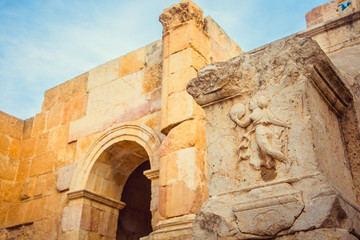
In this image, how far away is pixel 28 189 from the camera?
7281 millimetres

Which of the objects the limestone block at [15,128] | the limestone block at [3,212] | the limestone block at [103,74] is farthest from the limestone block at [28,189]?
the limestone block at [103,74]

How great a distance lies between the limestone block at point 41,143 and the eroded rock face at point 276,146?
17.9ft

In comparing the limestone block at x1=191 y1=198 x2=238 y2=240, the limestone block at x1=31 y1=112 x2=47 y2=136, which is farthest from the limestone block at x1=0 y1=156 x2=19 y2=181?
the limestone block at x1=191 y1=198 x2=238 y2=240

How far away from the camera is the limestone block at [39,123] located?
7774mm

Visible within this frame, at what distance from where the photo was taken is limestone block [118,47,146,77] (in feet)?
22.3

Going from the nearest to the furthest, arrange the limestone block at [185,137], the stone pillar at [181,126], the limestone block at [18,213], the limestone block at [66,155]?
the stone pillar at [181,126]
the limestone block at [185,137]
the limestone block at [66,155]
the limestone block at [18,213]

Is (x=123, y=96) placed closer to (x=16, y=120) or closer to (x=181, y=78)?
(x=181, y=78)

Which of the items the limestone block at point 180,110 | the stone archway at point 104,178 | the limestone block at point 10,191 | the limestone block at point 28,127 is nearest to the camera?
the limestone block at point 180,110

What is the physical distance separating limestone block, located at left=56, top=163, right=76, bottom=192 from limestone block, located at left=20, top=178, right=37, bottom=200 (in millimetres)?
709

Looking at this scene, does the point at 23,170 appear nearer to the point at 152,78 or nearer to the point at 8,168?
the point at 8,168

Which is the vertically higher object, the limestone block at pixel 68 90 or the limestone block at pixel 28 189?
the limestone block at pixel 68 90

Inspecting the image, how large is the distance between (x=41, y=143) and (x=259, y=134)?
6.17 meters

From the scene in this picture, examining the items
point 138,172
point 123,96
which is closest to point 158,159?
point 123,96

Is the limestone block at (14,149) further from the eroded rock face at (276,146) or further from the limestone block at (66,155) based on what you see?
the eroded rock face at (276,146)
